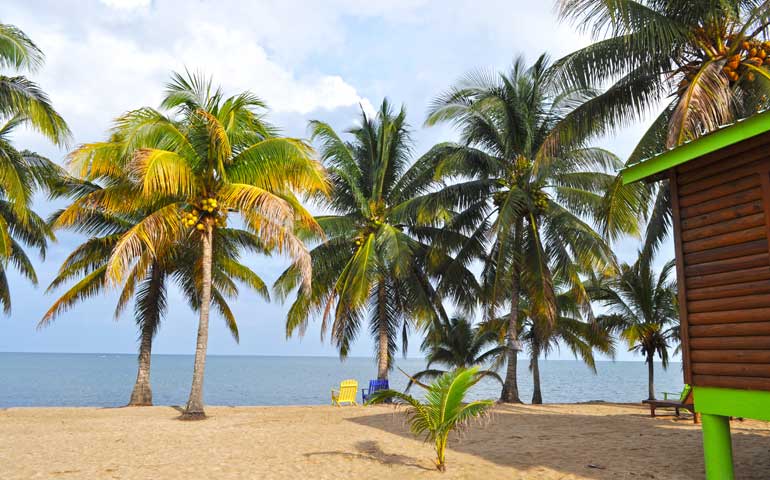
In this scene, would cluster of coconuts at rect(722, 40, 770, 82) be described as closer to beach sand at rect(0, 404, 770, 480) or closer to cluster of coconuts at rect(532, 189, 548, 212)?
beach sand at rect(0, 404, 770, 480)

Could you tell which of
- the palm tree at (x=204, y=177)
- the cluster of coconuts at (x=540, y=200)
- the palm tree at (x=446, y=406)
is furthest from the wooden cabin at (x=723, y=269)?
the cluster of coconuts at (x=540, y=200)

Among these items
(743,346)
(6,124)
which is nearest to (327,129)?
(6,124)

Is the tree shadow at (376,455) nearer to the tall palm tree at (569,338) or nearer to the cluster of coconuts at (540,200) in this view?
the cluster of coconuts at (540,200)

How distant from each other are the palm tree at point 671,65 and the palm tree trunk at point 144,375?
45.6 ft

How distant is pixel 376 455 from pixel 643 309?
14979 mm

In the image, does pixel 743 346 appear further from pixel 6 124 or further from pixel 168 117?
pixel 6 124

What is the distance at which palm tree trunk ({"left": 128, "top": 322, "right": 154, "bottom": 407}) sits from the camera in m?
→ 17.8

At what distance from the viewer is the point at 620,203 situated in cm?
1190

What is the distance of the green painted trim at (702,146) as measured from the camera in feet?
19.3

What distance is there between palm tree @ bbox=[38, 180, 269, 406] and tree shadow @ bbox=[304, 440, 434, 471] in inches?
385

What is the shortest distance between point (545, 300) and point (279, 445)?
30.8 ft

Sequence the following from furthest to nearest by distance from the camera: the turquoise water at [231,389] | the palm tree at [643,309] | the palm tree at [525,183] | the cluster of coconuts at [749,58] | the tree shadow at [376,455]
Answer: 1. the turquoise water at [231,389]
2. the palm tree at [643,309]
3. the palm tree at [525,183]
4. the cluster of coconuts at [749,58]
5. the tree shadow at [376,455]

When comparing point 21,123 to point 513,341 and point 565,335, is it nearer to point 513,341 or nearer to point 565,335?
point 513,341

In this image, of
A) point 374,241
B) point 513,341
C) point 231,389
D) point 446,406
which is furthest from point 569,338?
point 231,389
